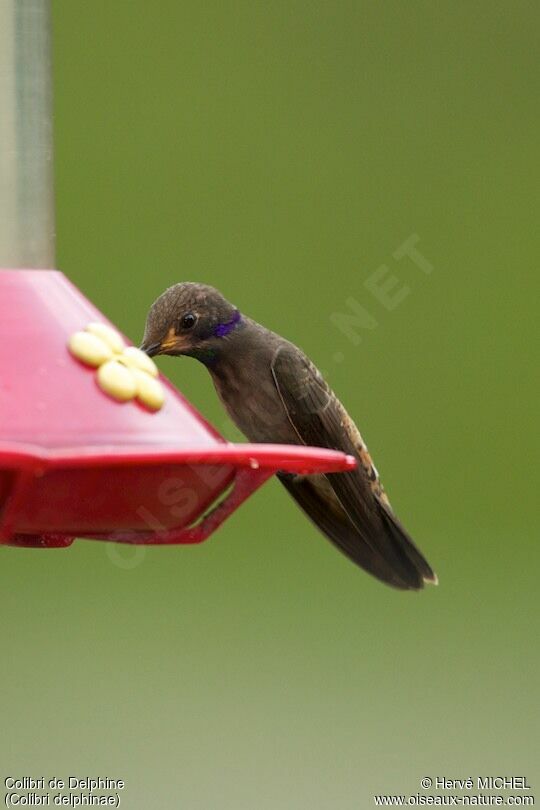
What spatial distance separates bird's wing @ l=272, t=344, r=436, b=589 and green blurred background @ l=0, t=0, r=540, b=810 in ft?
3.67

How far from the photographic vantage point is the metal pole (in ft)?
9.39

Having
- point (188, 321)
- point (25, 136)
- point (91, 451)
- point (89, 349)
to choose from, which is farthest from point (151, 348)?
point (91, 451)

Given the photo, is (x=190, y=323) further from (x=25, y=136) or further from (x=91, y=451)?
(x=91, y=451)

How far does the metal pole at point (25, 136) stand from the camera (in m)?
2.86

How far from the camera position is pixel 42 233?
9.66 feet

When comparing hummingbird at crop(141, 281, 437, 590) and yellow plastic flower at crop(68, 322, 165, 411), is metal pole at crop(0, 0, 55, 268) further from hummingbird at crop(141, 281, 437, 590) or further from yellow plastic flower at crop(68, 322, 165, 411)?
hummingbird at crop(141, 281, 437, 590)

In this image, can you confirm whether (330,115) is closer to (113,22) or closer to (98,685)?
(113,22)

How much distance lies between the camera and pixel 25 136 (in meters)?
2.92

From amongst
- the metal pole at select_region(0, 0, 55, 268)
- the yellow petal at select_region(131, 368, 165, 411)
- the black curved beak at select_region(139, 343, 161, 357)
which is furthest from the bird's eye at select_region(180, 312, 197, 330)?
the yellow petal at select_region(131, 368, 165, 411)

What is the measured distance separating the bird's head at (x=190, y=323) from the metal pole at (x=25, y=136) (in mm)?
533

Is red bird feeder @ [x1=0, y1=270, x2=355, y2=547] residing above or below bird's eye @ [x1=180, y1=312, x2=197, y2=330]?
above

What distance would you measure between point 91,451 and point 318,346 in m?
3.86

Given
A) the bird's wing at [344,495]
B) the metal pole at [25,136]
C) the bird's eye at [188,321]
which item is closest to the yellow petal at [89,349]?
the metal pole at [25,136]

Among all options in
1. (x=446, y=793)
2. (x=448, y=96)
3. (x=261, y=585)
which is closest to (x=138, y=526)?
(x=446, y=793)
